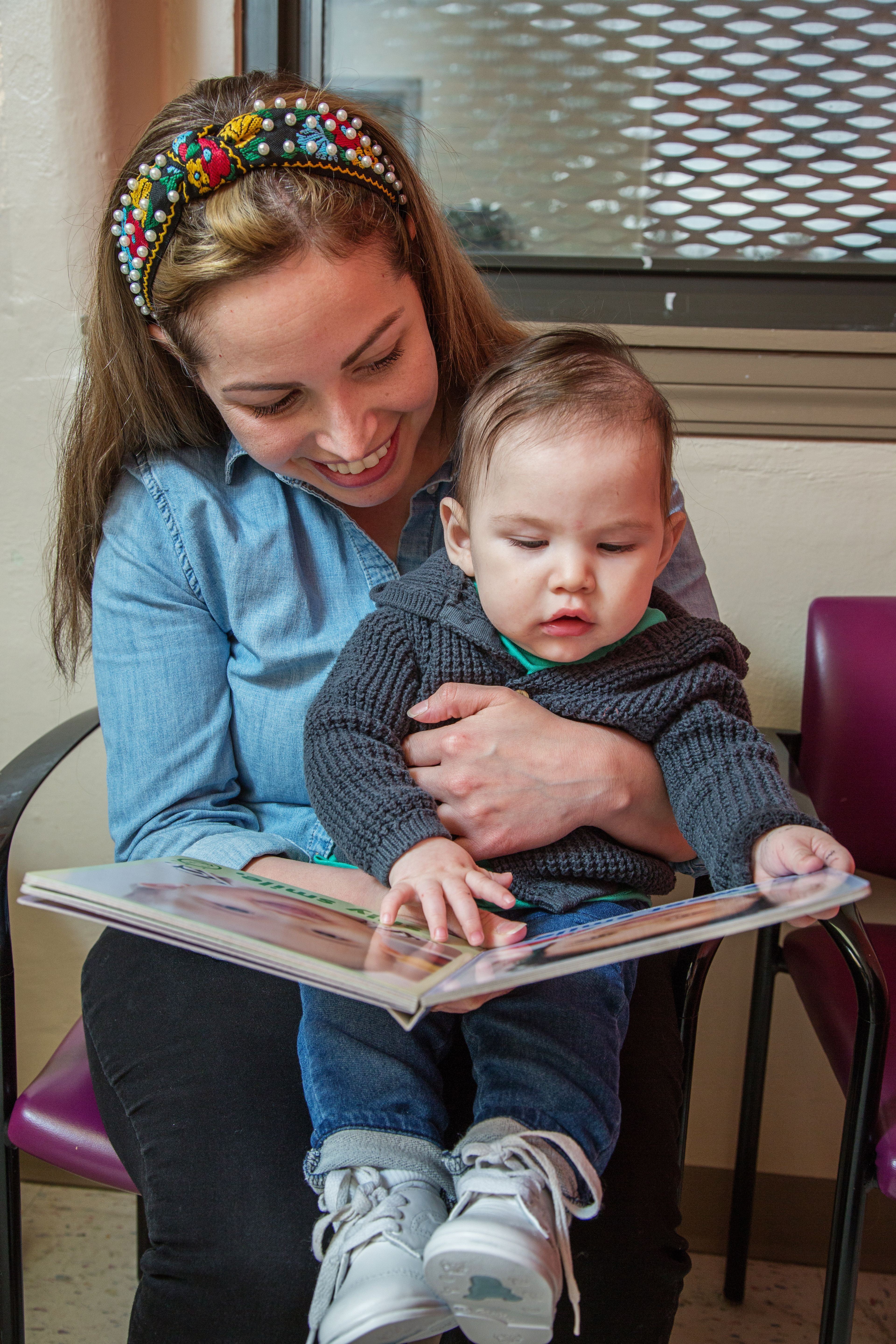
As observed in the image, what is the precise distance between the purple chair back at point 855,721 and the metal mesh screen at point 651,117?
0.73 metres

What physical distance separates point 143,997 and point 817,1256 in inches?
58.1

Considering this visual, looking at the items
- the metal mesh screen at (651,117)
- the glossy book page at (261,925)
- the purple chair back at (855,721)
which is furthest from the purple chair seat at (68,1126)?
the metal mesh screen at (651,117)

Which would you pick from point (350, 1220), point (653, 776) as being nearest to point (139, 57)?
point (653, 776)

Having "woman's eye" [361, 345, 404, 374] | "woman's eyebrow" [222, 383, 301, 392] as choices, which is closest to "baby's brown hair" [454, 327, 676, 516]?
"woman's eye" [361, 345, 404, 374]

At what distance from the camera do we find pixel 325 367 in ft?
3.65

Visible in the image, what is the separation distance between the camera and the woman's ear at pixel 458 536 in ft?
3.91

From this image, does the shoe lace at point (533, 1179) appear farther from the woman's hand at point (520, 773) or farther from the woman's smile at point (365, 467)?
the woman's smile at point (365, 467)

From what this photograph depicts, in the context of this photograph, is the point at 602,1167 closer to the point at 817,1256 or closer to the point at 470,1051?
the point at 470,1051

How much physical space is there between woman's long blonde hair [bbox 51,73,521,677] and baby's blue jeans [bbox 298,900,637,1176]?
0.73 metres

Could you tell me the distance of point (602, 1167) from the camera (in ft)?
3.02

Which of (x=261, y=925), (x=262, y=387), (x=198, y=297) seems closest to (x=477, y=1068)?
(x=261, y=925)

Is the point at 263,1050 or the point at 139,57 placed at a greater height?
the point at 139,57

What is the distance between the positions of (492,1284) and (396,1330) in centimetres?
9

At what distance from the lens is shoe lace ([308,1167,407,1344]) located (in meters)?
0.83
